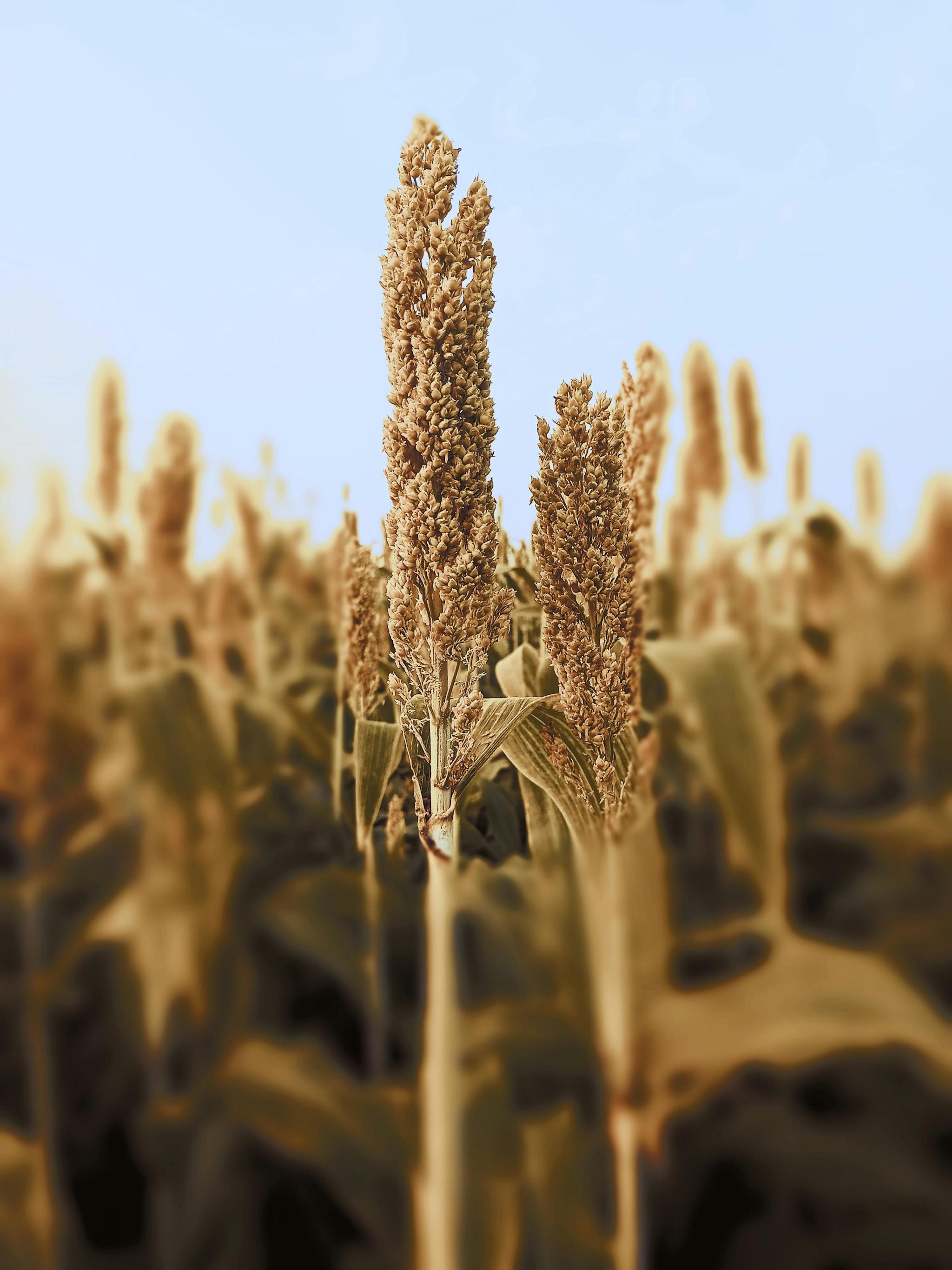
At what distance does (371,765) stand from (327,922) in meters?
0.32

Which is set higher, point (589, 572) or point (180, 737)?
point (589, 572)

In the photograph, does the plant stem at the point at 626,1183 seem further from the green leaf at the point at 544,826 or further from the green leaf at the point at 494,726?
the green leaf at the point at 494,726

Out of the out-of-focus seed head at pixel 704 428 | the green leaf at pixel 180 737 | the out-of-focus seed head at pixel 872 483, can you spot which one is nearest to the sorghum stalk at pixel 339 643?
the green leaf at pixel 180 737

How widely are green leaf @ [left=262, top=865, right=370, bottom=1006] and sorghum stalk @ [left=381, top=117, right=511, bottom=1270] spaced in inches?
5.1

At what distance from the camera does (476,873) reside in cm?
131

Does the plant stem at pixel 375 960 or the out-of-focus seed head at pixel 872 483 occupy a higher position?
the out-of-focus seed head at pixel 872 483

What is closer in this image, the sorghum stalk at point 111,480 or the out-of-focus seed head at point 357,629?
the sorghum stalk at point 111,480

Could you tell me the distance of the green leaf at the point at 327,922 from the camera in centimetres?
123

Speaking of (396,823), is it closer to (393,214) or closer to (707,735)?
(707,735)

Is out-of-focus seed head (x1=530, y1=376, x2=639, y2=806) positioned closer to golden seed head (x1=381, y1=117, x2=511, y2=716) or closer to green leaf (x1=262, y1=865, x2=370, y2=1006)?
golden seed head (x1=381, y1=117, x2=511, y2=716)

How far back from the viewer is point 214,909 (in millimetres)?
1164

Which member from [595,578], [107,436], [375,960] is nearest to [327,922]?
[375,960]

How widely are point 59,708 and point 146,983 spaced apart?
372mm

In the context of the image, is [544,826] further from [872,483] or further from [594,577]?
[872,483]
